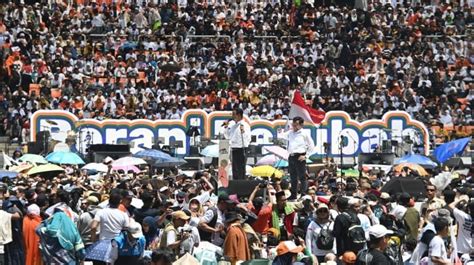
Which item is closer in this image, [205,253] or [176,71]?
[205,253]

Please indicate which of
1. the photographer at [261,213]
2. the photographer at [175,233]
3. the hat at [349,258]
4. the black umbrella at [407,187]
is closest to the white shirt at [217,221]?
the photographer at [261,213]

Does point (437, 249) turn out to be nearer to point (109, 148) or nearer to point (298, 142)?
point (298, 142)

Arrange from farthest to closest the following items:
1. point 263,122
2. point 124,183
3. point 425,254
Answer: point 263,122 → point 124,183 → point 425,254

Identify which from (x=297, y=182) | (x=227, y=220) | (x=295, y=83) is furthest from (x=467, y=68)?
(x=227, y=220)

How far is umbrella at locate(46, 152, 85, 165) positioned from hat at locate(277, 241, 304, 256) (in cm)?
1574

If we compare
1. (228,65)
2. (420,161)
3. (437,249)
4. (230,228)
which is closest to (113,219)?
(230,228)

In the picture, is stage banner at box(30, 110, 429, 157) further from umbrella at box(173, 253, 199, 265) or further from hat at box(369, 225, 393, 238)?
hat at box(369, 225, 393, 238)

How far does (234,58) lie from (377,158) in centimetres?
1018

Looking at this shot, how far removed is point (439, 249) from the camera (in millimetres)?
19719

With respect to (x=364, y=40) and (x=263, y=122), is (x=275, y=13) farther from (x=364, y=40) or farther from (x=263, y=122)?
(x=263, y=122)

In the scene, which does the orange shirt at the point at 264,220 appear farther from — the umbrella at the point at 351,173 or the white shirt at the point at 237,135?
the umbrella at the point at 351,173

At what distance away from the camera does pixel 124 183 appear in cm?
2578

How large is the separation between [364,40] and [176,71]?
6672 millimetres

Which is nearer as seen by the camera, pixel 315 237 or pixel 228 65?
pixel 315 237
